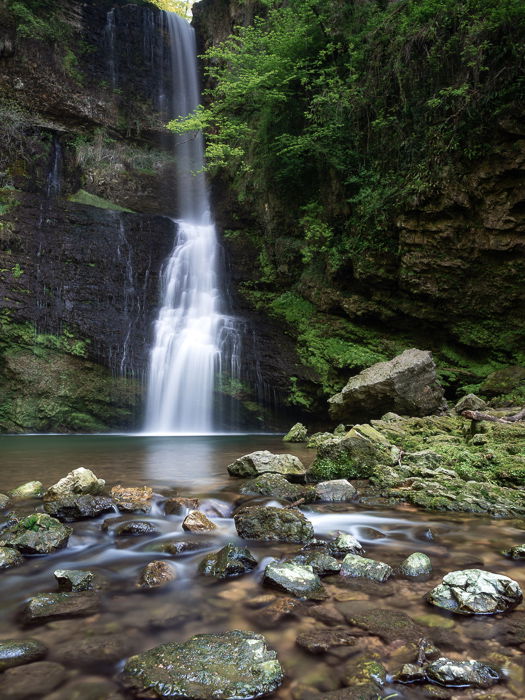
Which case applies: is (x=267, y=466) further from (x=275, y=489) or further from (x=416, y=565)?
(x=416, y=565)

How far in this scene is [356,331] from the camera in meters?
12.4

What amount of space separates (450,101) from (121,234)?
10757 millimetres

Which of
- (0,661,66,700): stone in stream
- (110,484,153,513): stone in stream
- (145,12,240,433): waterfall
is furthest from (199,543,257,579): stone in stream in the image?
(145,12,240,433): waterfall

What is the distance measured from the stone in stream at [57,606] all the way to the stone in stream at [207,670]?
1.85 ft

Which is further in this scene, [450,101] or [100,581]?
[450,101]

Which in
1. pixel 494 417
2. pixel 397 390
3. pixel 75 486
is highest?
pixel 397 390

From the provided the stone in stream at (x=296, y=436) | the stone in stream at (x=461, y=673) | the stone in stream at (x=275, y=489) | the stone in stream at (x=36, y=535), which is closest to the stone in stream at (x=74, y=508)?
the stone in stream at (x=36, y=535)

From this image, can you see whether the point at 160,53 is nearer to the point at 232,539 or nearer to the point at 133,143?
the point at 133,143

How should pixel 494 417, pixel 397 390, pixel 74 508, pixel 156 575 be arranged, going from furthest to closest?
pixel 397 390
pixel 494 417
pixel 74 508
pixel 156 575

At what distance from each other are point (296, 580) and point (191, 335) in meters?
11.5

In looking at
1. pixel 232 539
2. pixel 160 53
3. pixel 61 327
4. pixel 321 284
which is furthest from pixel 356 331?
pixel 160 53

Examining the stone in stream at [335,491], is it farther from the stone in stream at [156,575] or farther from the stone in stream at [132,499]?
the stone in stream at [156,575]

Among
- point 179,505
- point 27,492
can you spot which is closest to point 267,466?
point 179,505

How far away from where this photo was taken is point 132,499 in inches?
165
